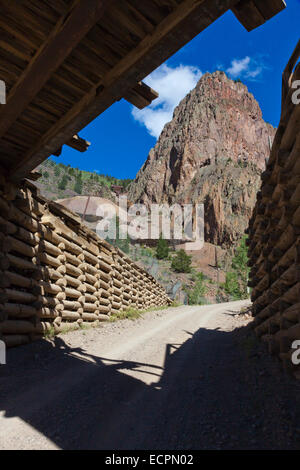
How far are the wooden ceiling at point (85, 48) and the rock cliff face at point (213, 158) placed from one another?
7580 centimetres

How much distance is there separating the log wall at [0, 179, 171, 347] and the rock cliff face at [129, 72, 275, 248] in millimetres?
70040

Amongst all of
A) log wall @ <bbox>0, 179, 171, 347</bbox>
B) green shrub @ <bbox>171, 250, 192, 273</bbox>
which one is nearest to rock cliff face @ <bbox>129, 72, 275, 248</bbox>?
green shrub @ <bbox>171, 250, 192, 273</bbox>

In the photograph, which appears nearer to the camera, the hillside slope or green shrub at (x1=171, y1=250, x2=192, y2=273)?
green shrub at (x1=171, y1=250, x2=192, y2=273)

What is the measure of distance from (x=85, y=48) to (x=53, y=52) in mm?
458

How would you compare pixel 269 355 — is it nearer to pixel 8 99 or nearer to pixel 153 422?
pixel 153 422

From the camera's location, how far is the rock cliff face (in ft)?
261

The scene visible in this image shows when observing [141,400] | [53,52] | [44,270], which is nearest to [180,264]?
[44,270]

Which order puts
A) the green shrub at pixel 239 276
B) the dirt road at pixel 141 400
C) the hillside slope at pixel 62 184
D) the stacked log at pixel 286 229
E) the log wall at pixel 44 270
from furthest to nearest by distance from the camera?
1. the hillside slope at pixel 62 184
2. the green shrub at pixel 239 276
3. the log wall at pixel 44 270
4. the stacked log at pixel 286 229
5. the dirt road at pixel 141 400

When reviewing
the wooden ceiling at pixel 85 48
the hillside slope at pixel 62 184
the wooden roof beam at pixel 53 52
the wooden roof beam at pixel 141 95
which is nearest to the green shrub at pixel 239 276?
the wooden roof beam at pixel 141 95

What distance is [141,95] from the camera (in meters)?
4.55

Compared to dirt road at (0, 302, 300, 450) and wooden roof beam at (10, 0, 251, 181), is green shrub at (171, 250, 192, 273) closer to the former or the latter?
dirt road at (0, 302, 300, 450)

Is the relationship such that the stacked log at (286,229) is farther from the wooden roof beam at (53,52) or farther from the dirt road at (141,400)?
the wooden roof beam at (53,52)

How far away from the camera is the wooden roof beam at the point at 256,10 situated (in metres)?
2.96
